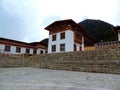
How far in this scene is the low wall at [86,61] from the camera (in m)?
12.4

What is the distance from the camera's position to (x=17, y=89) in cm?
708

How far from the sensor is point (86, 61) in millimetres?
14000

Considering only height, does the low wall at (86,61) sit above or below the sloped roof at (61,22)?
below

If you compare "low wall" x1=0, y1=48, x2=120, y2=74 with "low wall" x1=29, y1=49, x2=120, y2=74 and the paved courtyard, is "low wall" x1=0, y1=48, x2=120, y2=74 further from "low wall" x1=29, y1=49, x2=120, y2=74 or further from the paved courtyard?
the paved courtyard

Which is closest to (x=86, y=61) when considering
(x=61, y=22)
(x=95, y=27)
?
(x=61, y=22)

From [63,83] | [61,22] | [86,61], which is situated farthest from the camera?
[61,22]

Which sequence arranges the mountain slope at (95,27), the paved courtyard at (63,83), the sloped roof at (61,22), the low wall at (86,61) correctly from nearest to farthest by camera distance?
the paved courtyard at (63,83)
the low wall at (86,61)
the sloped roof at (61,22)
the mountain slope at (95,27)

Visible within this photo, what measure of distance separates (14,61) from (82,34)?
52.3 feet

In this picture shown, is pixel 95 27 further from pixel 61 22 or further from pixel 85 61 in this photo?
pixel 85 61

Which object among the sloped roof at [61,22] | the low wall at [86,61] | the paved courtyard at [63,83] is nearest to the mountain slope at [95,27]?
the sloped roof at [61,22]

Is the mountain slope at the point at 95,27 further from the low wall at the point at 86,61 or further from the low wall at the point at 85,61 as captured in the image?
the low wall at the point at 86,61

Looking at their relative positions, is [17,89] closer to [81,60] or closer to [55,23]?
[81,60]

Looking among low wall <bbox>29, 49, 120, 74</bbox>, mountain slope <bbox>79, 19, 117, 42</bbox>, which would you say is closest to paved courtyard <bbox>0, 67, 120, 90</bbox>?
low wall <bbox>29, 49, 120, 74</bbox>

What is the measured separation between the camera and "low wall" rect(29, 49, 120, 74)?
12.4m
